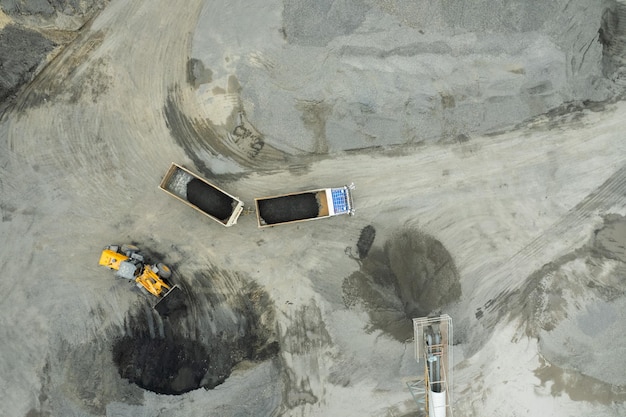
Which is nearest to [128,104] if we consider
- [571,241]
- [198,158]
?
[198,158]

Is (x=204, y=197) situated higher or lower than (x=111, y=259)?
higher

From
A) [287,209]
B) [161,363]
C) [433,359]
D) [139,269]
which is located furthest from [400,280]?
[139,269]

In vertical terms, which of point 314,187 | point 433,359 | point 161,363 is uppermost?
point 314,187

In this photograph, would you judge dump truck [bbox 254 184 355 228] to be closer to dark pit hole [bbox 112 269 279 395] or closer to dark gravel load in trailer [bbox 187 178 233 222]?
dark gravel load in trailer [bbox 187 178 233 222]

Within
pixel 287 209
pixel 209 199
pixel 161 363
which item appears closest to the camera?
pixel 209 199

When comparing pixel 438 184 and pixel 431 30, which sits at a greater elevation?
pixel 431 30

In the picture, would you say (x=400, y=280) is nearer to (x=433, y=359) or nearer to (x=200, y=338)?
(x=433, y=359)

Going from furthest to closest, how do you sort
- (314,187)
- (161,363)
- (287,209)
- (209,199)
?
(314,187)
(161,363)
(287,209)
(209,199)

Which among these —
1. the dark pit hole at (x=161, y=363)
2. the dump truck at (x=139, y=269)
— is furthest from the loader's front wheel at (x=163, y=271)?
the dark pit hole at (x=161, y=363)

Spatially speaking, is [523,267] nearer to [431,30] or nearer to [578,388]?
[578,388]
